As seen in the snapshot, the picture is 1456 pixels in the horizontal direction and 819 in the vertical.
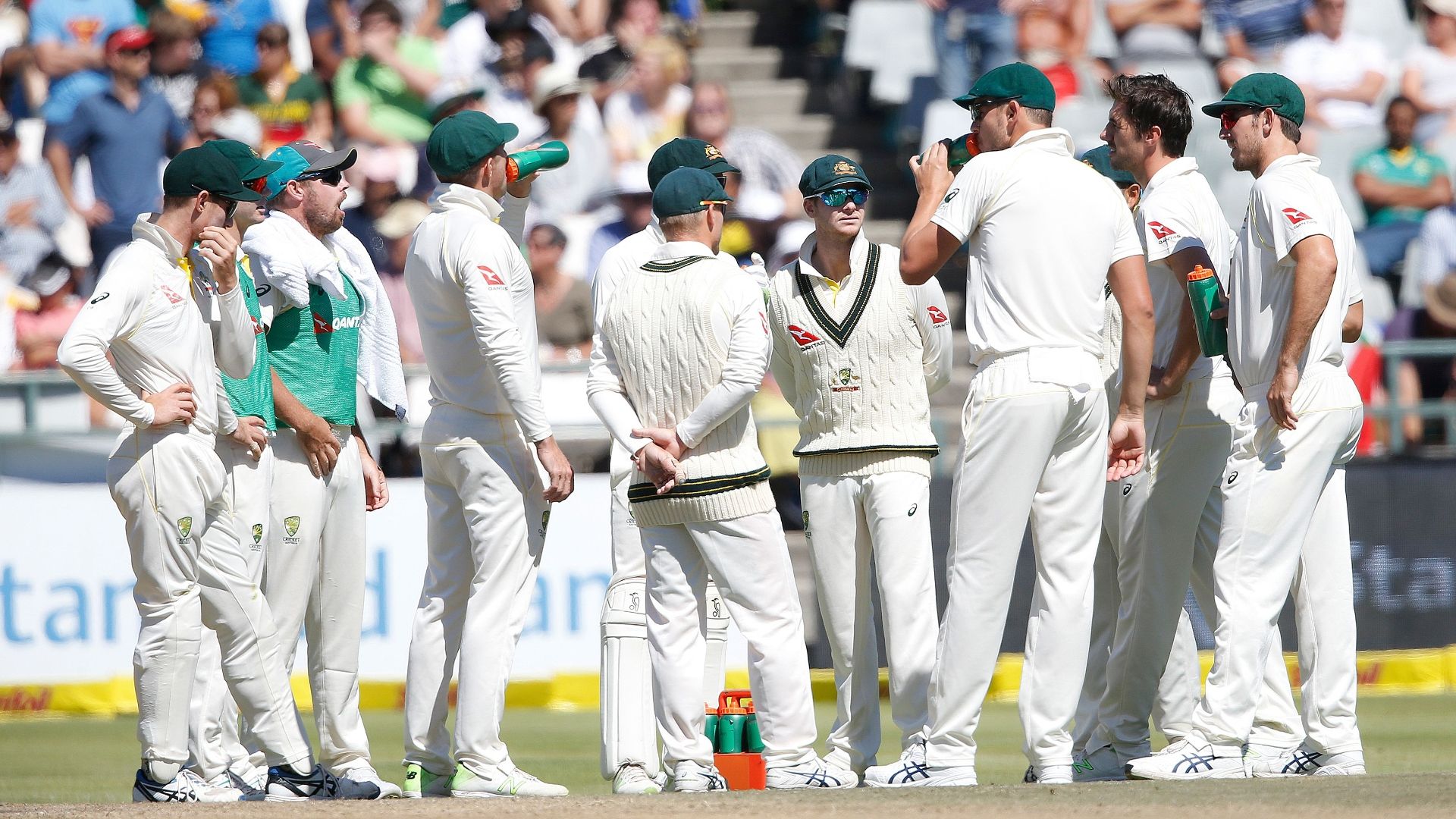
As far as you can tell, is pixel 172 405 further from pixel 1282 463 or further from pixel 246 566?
pixel 1282 463

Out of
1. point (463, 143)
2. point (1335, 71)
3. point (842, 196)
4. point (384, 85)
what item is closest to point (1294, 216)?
point (842, 196)

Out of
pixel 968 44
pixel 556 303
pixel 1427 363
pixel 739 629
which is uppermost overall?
pixel 968 44

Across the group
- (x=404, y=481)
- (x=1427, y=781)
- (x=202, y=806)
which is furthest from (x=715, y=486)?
(x=404, y=481)

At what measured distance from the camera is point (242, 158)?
6.61 m

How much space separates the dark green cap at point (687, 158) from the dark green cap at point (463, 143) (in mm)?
705

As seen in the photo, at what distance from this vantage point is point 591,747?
9148 mm

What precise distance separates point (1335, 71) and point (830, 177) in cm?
1019

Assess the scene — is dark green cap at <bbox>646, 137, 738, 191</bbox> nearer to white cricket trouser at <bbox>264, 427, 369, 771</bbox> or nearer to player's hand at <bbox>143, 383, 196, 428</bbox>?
white cricket trouser at <bbox>264, 427, 369, 771</bbox>

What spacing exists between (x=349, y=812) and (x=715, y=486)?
1.68 m

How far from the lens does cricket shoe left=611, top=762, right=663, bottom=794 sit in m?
6.55

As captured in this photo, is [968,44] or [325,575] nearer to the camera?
[325,575]

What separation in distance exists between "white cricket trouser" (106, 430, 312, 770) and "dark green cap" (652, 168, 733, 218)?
72.9 inches

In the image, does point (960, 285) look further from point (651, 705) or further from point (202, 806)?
point (202, 806)

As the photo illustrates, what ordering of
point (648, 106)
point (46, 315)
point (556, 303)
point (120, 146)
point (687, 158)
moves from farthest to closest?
point (648, 106)
point (120, 146)
point (46, 315)
point (556, 303)
point (687, 158)
